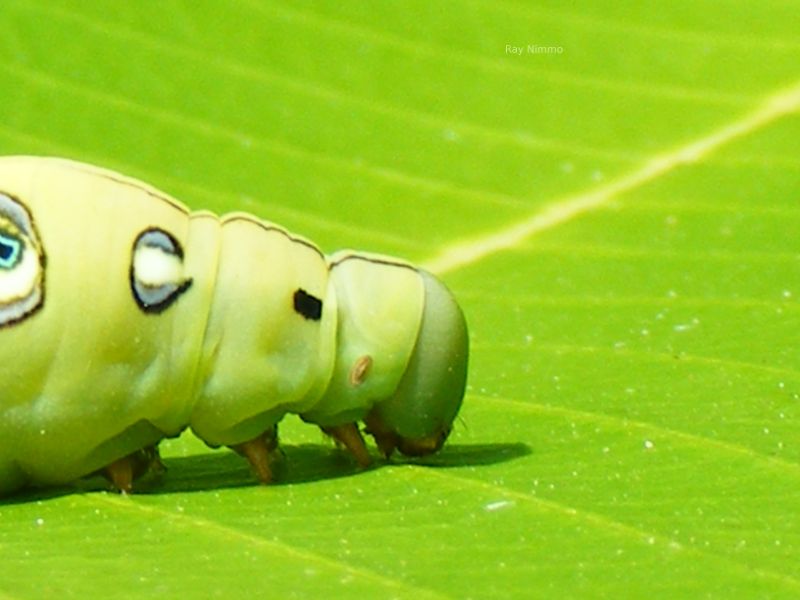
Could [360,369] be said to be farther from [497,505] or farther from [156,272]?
[497,505]

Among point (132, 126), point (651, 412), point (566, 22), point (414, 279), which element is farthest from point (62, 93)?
point (651, 412)

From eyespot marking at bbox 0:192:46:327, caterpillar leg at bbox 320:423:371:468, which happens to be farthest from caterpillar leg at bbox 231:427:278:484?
eyespot marking at bbox 0:192:46:327

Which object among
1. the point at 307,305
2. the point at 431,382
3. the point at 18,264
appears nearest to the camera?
the point at 18,264

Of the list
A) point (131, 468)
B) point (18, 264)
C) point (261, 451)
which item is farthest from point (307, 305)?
point (18, 264)

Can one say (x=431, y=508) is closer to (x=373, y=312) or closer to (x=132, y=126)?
(x=373, y=312)

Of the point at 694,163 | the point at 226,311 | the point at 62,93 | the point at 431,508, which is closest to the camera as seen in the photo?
the point at 431,508

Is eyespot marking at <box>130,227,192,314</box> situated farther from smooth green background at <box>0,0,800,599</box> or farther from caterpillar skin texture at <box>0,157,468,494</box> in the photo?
smooth green background at <box>0,0,800,599</box>

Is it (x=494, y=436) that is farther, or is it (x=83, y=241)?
(x=494, y=436)
